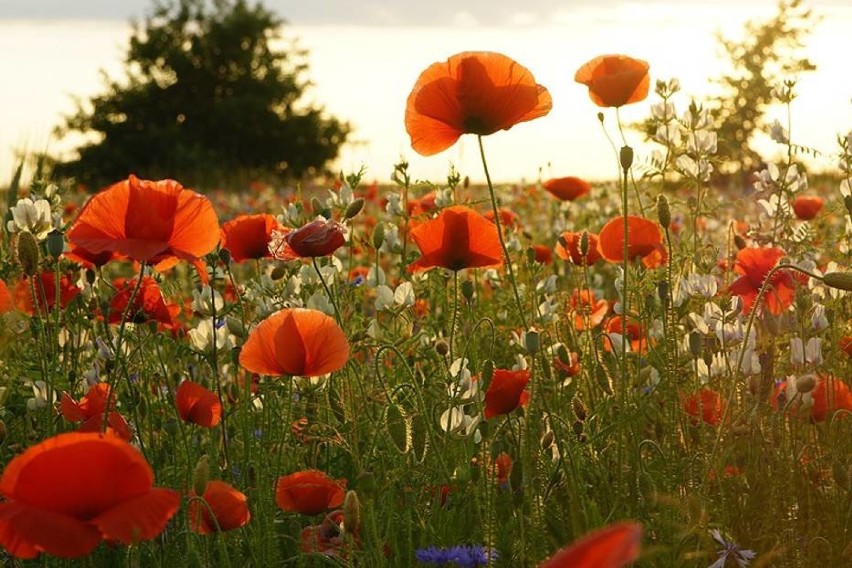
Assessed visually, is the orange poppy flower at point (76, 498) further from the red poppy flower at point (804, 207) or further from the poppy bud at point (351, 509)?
the red poppy flower at point (804, 207)

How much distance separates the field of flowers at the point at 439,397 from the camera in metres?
2.00

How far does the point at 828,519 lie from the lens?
2.54 metres

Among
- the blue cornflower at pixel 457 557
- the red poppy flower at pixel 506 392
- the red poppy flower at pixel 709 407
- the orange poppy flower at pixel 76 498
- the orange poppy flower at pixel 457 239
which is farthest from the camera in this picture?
the red poppy flower at pixel 709 407

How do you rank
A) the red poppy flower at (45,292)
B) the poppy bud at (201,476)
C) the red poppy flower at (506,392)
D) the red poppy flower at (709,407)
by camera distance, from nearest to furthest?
the poppy bud at (201,476), the red poppy flower at (506,392), the red poppy flower at (709,407), the red poppy flower at (45,292)

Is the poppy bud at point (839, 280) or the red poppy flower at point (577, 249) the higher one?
the poppy bud at point (839, 280)

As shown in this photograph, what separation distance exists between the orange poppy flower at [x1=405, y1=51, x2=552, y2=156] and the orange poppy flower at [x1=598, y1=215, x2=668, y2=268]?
69 centimetres

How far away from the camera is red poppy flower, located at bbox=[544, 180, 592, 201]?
430 centimetres

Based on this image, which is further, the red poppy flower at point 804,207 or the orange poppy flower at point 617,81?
the red poppy flower at point 804,207

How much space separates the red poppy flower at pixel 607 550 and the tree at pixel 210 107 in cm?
2780

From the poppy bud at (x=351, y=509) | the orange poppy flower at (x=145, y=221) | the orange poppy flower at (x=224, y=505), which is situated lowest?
the orange poppy flower at (x=224, y=505)

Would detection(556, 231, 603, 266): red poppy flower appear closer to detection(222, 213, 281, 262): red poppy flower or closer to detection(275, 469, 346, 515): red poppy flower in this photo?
detection(222, 213, 281, 262): red poppy flower

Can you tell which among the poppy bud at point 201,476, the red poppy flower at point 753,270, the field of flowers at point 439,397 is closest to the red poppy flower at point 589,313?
the field of flowers at point 439,397

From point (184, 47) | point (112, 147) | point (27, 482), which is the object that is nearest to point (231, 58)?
point (184, 47)

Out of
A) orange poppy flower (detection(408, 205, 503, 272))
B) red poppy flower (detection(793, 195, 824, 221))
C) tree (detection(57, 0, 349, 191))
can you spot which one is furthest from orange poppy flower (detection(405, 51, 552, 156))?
tree (detection(57, 0, 349, 191))
